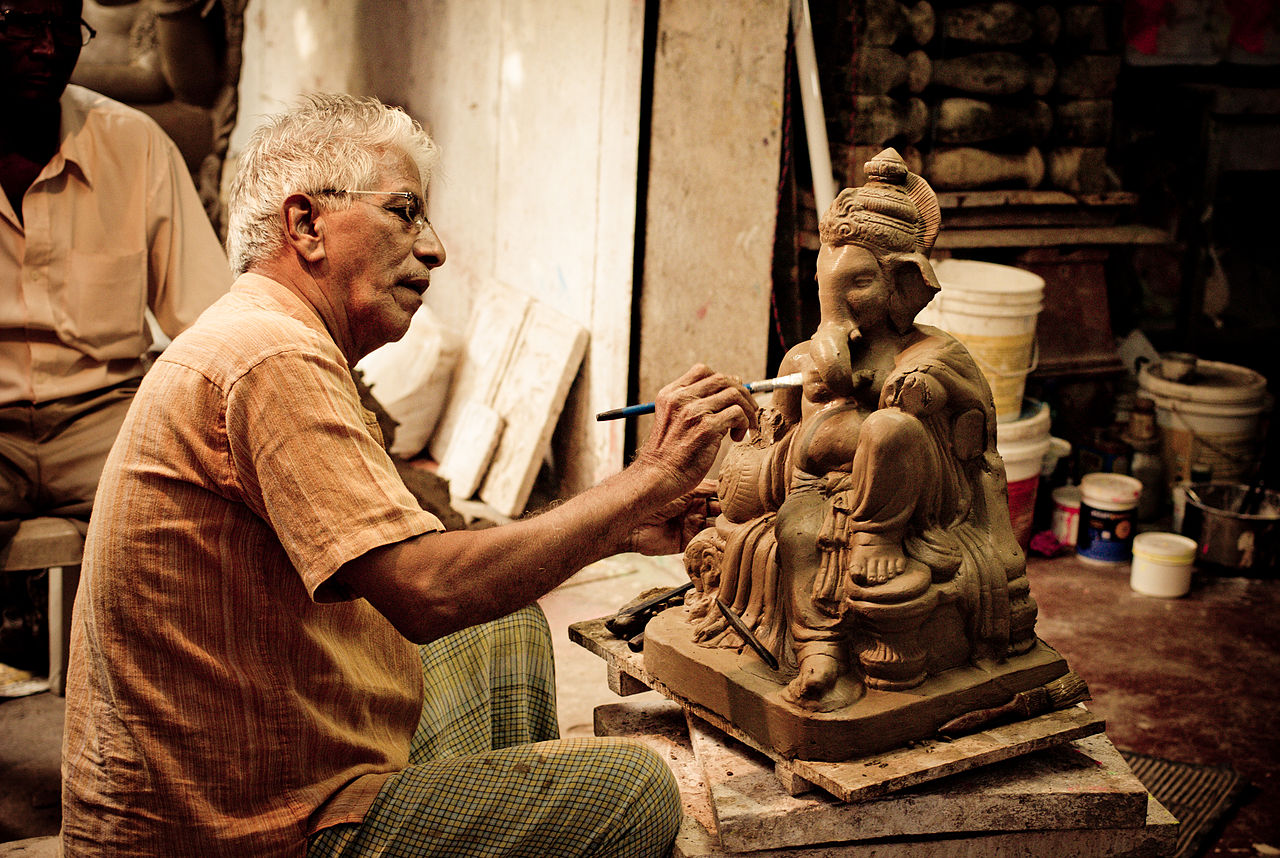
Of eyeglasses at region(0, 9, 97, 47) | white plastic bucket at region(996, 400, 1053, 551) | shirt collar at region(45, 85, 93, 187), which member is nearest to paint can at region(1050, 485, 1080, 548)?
white plastic bucket at region(996, 400, 1053, 551)

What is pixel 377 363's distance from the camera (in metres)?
6.15

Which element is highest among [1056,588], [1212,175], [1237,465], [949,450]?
[1212,175]

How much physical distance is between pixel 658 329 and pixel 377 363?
6.38ft

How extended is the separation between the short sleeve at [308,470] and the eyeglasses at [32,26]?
1949 millimetres

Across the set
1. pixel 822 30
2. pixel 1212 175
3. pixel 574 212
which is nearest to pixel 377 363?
pixel 574 212

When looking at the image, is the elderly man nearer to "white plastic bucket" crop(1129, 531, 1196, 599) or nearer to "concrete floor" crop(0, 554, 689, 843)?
"concrete floor" crop(0, 554, 689, 843)

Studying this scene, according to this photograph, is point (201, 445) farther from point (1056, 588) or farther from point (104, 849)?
point (1056, 588)

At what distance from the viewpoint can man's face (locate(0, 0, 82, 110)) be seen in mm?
3150

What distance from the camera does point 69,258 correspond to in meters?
3.41

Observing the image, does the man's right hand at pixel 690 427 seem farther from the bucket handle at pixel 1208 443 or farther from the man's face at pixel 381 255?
the bucket handle at pixel 1208 443

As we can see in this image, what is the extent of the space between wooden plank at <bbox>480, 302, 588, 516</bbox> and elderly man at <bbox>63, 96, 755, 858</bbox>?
3268 millimetres

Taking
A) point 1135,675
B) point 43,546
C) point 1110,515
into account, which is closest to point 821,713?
point 43,546

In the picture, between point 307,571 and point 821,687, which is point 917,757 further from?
point 307,571

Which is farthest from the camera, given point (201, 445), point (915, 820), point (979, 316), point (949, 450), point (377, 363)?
point (377, 363)
